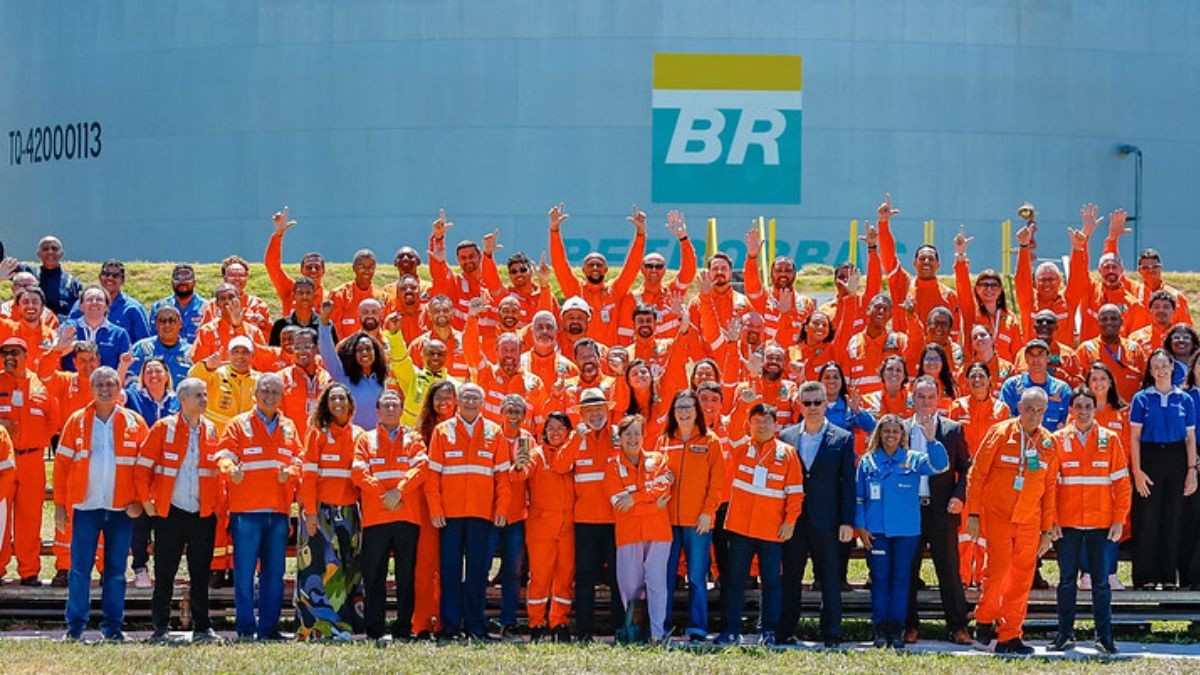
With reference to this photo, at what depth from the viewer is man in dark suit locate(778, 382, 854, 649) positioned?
522 inches

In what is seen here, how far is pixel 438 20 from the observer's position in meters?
30.7

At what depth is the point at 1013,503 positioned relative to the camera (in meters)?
13.3

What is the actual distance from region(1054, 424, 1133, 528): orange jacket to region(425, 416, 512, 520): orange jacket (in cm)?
434

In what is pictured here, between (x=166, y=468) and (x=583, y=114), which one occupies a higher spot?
(x=583, y=114)

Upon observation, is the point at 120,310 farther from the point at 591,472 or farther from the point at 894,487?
the point at 894,487

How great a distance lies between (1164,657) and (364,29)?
21714 millimetres

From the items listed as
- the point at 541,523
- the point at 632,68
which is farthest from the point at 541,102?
the point at 541,523

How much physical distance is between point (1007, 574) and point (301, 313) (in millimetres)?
7007

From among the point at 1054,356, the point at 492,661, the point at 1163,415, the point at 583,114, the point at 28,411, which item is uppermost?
the point at 583,114

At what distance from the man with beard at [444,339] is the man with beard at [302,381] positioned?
106 centimetres

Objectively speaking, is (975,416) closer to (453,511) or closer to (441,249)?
(453,511)

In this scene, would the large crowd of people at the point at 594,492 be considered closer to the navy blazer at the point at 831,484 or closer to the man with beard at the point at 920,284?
the navy blazer at the point at 831,484

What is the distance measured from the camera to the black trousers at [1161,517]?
14320mm

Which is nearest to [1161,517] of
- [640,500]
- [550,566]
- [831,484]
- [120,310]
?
[831,484]
